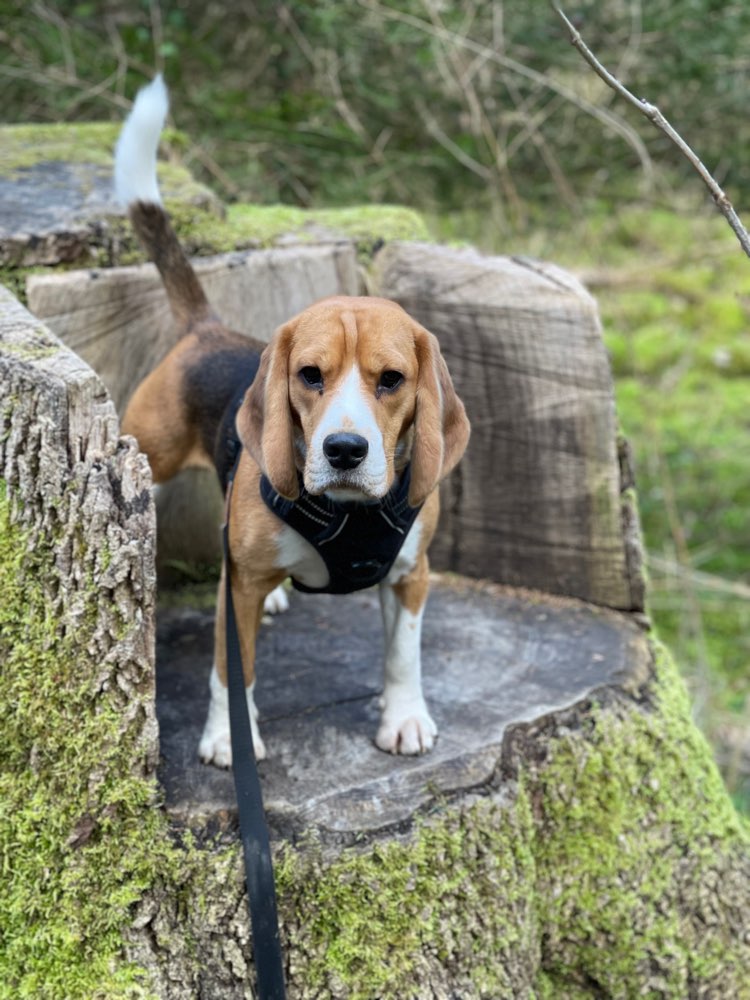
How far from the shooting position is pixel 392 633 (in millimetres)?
3066

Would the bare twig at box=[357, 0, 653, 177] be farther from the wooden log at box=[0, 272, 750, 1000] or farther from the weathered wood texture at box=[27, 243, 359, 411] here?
the wooden log at box=[0, 272, 750, 1000]

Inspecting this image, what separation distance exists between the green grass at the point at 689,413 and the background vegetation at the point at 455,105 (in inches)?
1.5

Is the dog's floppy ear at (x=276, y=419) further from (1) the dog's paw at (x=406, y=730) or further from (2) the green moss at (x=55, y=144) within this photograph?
(2) the green moss at (x=55, y=144)

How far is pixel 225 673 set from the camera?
9.53 ft

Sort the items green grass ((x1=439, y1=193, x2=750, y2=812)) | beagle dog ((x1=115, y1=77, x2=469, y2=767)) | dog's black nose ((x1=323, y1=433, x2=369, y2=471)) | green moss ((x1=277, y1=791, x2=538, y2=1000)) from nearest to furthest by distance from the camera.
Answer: dog's black nose ((x1=323, y1=433, x2=369, y2=471))
beagle dog ((x1=115, y1=77, x2=469, y2=767))
green moss ((x1=277, y1=791, x2=538, y2=1000))
green grass ((x1=439, y1=193, x2=750, y2=812))

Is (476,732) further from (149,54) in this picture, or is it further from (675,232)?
(675,232)

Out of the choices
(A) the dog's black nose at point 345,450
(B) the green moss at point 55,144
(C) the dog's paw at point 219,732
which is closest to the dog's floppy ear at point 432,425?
(A) the dog's black nose at point 345,450

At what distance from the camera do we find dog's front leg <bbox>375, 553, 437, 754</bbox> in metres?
2.94

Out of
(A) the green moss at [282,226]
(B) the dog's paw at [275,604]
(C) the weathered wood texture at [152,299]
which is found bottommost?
(B) the dog's paw at [275,604]

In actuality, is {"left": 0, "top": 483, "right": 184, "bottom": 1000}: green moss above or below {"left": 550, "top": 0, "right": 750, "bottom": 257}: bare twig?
below

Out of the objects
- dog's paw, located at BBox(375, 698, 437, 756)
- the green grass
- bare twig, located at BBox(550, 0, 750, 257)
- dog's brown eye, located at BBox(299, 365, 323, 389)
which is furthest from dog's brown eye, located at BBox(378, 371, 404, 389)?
the green grass

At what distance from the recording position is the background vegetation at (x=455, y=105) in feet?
17.2

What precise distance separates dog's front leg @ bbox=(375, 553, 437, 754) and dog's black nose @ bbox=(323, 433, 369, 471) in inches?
27.9

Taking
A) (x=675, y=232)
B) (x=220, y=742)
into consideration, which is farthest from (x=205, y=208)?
(x=675, y=232)
